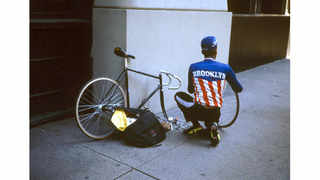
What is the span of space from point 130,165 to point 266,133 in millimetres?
2324

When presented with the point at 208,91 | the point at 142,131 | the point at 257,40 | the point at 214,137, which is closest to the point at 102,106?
the point at 142,131

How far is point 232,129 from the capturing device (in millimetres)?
5316

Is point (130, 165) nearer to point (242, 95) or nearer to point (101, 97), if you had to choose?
point (101, 97)

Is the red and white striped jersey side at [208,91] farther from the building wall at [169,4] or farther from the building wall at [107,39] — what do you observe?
the building wall at [169,4]

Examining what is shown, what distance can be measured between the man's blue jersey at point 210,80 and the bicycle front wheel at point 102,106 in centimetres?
109

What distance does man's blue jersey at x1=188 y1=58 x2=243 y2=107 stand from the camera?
4477 millimetres

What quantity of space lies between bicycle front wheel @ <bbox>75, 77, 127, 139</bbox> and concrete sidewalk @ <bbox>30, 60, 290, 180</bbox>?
174mm

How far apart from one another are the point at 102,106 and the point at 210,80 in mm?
1496

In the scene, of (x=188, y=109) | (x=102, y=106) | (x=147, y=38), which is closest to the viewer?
(x=102, y=106)

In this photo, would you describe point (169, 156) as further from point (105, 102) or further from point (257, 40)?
point (257, 40)

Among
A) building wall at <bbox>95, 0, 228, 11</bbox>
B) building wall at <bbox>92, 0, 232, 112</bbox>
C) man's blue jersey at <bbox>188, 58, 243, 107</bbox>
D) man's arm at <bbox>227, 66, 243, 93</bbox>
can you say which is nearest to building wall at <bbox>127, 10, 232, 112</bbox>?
building wall at <bbox>92, 0, 232, 112</bbox>

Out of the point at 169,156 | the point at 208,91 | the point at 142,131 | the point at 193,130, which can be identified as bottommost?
the point at 169,156

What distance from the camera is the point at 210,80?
454cm
